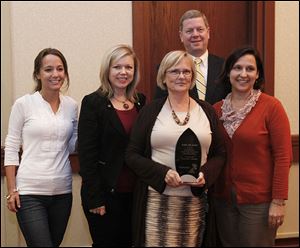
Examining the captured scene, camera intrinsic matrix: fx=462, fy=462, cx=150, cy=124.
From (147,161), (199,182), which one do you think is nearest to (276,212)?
(199,182)

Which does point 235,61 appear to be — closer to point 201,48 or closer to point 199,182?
point 201,48

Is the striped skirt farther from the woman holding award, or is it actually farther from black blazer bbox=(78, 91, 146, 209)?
black blazer bbox=(78, 91, 146, 209)

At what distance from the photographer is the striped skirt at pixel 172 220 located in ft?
6.89

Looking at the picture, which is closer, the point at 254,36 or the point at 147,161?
the point at 147,161

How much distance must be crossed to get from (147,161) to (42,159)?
1.93 feet

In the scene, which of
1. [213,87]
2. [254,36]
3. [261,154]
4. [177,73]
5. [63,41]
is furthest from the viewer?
[254,36]

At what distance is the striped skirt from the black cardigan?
4cm

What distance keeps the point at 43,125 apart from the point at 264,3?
7.14 feet

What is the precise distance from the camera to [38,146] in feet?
7.73

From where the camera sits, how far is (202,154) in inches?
86.0

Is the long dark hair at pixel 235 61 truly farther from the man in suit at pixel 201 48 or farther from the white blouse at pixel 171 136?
the white blouse at pixel 171 136

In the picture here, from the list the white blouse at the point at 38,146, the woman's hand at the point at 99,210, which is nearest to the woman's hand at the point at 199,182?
the woman's hand at the point at 99,210

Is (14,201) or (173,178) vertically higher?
(173,178)

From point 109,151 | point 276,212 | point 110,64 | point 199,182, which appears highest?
point 110,64
